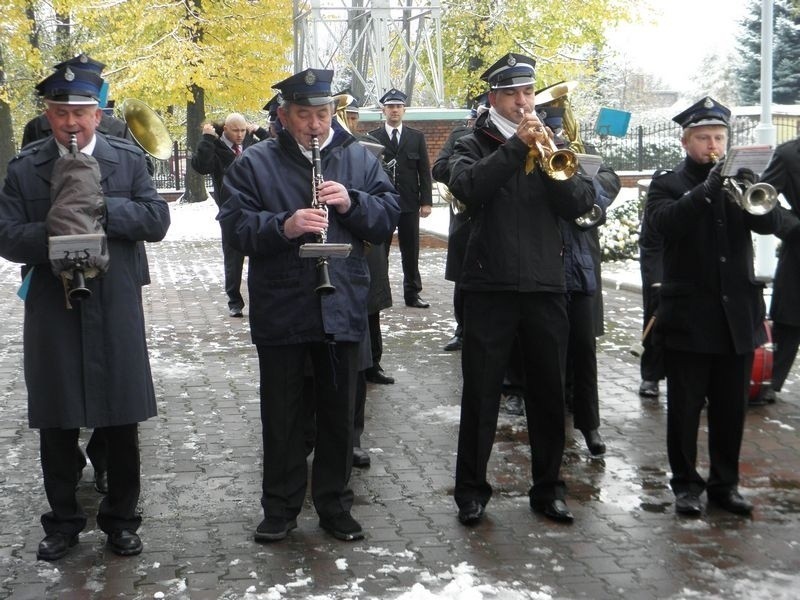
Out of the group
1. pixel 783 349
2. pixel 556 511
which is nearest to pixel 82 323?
pixel 556 511

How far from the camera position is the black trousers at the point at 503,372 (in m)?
6.01

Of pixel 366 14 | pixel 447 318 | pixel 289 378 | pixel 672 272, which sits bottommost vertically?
pixel 447 318

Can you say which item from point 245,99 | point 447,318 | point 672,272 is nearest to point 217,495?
point 672,272

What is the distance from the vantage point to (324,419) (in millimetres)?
5891

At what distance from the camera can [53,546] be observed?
18.2 feet

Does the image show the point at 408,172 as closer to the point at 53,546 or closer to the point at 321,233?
the point at 321,233

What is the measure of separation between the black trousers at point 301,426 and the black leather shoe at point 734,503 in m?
1.81

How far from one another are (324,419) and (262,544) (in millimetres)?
625

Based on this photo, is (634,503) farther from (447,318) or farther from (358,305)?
(447,318)

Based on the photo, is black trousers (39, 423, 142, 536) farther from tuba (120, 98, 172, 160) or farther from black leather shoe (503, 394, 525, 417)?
black leather shoe (503, 394, 525, 417)

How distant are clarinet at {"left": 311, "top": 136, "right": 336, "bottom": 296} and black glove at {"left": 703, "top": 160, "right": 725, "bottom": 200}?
1737 millimetres

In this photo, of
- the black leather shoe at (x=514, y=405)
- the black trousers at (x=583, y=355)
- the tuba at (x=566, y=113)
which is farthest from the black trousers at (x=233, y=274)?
the tuba at (x=566, y=113)

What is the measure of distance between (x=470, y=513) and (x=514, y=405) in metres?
2.47

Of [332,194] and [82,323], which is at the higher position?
[332,194]
